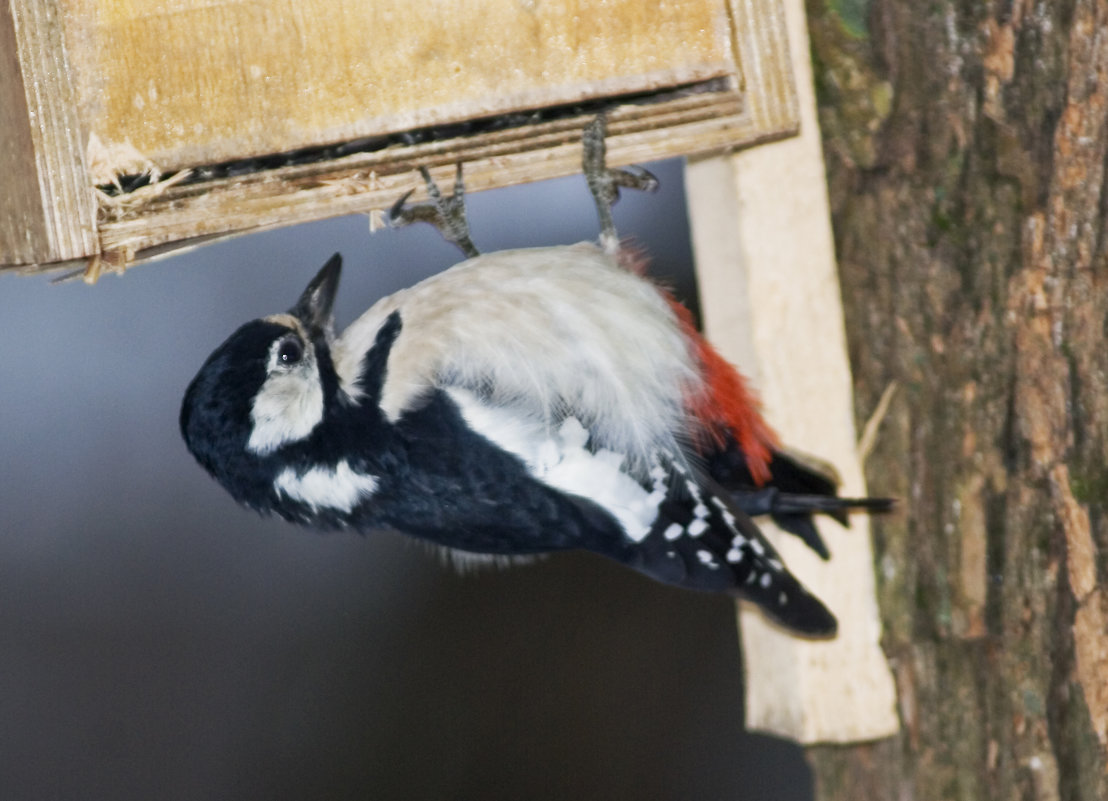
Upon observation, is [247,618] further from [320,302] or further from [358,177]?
[358,177]

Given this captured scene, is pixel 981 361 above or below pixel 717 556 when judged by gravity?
above

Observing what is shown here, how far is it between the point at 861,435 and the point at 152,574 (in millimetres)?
2351

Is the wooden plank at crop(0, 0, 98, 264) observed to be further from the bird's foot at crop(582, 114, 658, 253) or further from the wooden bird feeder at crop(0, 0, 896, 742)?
the bird's foot at crop(582, 114, 658, 253)

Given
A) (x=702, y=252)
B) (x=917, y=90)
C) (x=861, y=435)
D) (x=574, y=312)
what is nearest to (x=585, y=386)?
(x=574, y=312)

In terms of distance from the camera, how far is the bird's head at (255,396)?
1835 mm

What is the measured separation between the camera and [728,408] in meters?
1.95

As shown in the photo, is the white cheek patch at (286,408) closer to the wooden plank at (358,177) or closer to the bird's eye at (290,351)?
the bird's eye at (290,351)

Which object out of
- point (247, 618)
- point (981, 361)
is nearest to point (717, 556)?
point (981, 361)

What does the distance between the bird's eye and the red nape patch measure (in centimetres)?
58

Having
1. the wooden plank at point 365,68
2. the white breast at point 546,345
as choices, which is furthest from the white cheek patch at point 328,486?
the wooden plank at point 365,68

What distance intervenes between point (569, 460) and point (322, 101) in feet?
2.03

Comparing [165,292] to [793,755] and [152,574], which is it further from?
[793,755]

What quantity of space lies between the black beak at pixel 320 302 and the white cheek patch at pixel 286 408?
0.27 feet

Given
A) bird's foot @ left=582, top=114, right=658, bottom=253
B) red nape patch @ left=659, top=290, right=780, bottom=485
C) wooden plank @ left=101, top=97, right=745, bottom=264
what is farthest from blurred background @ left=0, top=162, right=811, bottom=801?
wooden plank @ left=101, top=97, right=745, bottom=264
